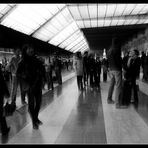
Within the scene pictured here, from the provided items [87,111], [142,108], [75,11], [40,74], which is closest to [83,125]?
[87,111]

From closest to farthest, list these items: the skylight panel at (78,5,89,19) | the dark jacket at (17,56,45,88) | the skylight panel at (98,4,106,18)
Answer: the dark jacket at (17,56,45,88)
the skylight panel at (98,4,106,18)
the skylight panel at (78,5,89,19)

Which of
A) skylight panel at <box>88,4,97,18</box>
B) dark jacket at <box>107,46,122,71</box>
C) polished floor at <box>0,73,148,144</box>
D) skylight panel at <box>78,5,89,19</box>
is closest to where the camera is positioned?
polished floor at <box>0,73,148,144</box>

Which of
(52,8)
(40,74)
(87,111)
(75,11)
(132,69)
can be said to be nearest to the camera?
(40,74)

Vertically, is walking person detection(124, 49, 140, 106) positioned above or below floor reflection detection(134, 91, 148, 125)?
above

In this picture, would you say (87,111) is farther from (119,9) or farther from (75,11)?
(75,11)

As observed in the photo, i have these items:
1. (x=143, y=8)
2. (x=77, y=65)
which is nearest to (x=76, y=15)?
(x=143, y=8)

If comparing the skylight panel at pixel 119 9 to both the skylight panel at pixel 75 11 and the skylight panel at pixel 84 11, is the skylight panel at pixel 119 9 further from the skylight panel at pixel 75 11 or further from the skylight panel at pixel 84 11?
the skylight panel at pixel 75 11

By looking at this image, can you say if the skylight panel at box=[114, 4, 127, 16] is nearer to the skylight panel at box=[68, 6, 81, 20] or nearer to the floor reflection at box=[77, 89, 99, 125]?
the skylight panel at box=[68, 6, 81, 20]

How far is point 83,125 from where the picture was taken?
444cm

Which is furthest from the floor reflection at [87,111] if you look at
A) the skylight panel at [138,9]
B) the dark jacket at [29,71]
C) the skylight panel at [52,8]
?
the skylight panel at [52,8]

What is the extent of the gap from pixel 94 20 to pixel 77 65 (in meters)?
22.1

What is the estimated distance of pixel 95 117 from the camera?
5.02 meters

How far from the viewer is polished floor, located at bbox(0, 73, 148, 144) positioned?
12.0 feet

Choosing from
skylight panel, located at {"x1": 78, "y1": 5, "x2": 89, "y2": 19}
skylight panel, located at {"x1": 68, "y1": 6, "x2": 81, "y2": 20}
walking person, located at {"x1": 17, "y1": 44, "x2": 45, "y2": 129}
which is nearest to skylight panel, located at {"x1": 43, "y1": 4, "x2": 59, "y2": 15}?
skylight panel, located at {"x1": 68, "y1": 6, "x2": 81, "y2": 20}
